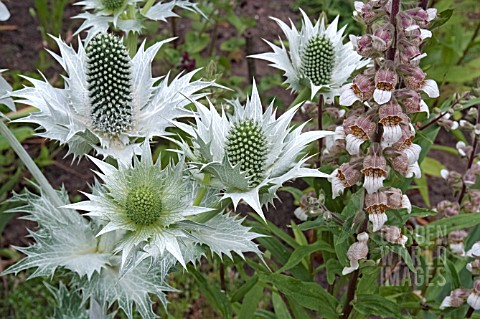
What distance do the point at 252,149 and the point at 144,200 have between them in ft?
0.98

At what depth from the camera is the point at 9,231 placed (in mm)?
3061

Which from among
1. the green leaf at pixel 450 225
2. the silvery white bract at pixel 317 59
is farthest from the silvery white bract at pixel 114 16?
the green leaf at pixel 450 225

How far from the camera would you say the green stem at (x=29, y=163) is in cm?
162

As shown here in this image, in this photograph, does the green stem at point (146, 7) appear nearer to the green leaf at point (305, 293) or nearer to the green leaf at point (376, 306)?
the green leaf at point (305, 293)

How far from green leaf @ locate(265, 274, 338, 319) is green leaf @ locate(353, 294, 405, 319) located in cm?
9

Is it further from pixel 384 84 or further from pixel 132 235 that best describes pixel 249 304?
pixel 384 84

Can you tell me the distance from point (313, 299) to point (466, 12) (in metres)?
2.22

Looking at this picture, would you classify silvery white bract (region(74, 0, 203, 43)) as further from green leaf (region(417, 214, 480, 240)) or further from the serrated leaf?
green leaf (region(417, 214, 480, 240))

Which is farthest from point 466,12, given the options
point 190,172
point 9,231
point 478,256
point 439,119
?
point 9,231

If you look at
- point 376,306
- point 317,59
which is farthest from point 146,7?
point 376,306

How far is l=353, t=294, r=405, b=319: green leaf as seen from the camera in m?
1.68

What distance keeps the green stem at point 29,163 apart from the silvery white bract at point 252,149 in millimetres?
478

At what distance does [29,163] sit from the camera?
65.9 inches

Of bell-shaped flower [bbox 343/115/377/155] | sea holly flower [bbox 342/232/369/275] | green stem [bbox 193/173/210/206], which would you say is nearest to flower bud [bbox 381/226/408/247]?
sea holly flower [bbox 342/232/369/275]
